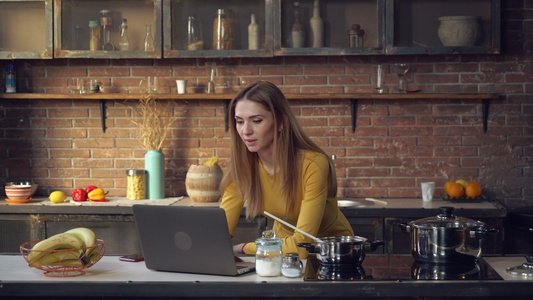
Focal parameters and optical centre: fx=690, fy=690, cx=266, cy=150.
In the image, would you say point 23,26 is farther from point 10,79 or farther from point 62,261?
point 62,261

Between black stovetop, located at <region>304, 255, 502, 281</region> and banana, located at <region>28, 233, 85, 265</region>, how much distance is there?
2.44 feet

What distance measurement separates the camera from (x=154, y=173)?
436 centimetres

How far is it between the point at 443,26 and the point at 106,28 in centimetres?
213

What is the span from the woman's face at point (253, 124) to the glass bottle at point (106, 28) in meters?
2.04

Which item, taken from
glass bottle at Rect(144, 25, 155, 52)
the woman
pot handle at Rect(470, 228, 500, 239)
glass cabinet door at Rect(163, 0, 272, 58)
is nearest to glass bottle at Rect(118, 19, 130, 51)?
glass bottle at Rect(144, 25, 155, 52)

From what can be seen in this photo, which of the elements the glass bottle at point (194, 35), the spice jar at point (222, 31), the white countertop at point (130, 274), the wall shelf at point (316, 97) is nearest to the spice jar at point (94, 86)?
the wall shelf at point (316, 97)

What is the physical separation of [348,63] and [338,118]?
36cm

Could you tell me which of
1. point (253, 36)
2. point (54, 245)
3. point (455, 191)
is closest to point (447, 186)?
point (455, 191)

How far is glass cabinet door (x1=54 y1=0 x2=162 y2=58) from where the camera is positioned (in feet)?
14.4

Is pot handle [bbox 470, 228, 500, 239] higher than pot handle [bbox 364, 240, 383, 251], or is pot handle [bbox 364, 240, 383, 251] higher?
pot handle [bbox 470, 228, 500, 239]

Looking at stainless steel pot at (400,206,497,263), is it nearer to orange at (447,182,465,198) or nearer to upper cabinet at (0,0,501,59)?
orange at (447,182,465,198)

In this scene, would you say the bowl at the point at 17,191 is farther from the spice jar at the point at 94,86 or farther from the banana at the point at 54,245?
the banana at the point at 54,245

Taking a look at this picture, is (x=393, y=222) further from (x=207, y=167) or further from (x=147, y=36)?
(x=147, y=36)

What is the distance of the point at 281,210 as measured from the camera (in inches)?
108
